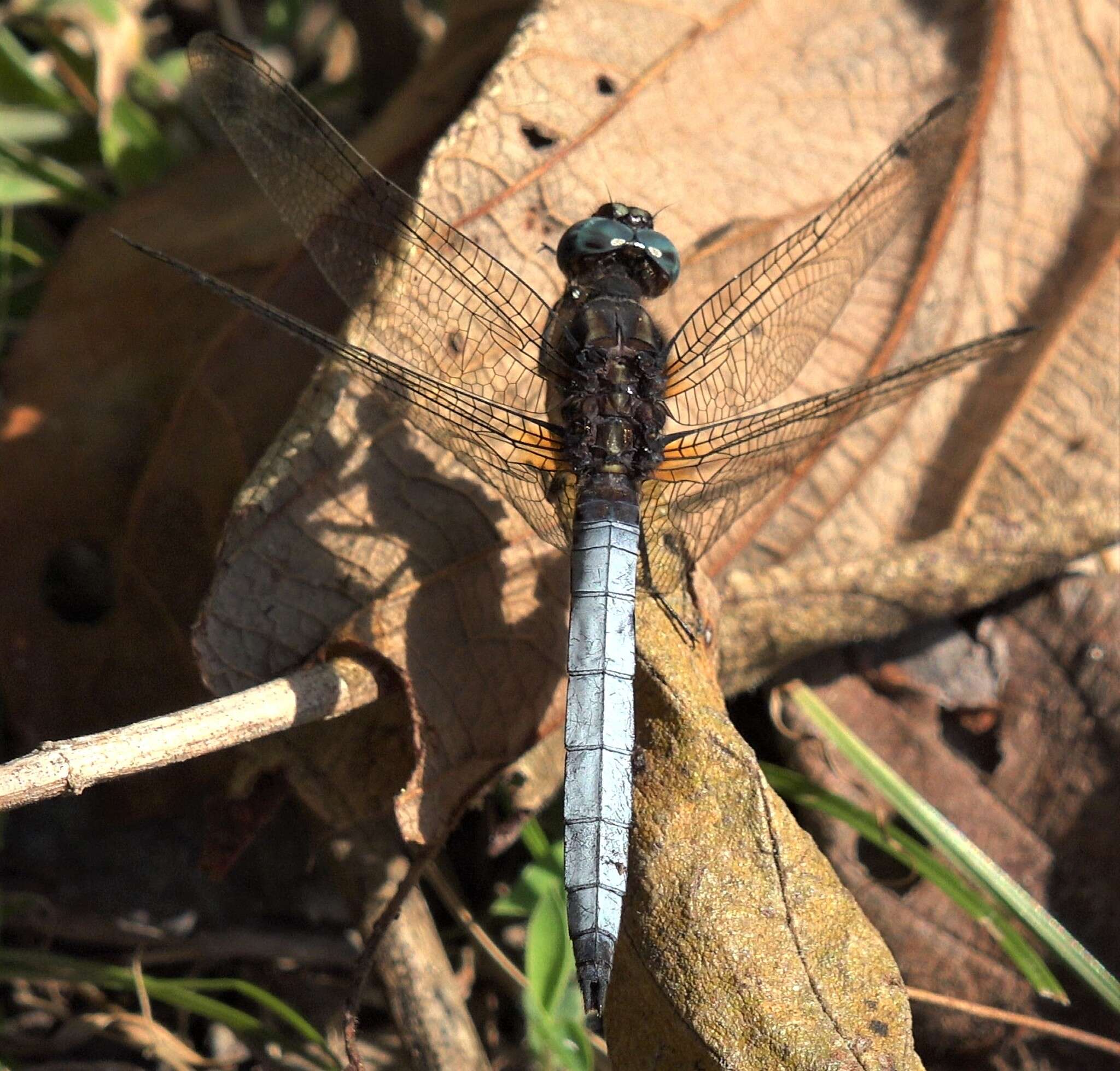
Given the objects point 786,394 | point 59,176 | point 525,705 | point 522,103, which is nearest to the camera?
point 525,705

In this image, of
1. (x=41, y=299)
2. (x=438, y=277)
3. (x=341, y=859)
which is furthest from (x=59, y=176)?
(x=341, y=859)

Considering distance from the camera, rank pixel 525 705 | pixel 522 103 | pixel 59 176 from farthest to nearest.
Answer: pixel 59 176
pixel 522 103
pixel 525 705

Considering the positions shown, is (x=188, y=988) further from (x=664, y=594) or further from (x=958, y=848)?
(x=958, y=848)

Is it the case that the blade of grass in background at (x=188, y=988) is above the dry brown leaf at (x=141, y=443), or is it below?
below

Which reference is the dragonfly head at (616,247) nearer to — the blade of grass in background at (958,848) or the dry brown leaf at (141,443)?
the dry brown leaf at (141,443)

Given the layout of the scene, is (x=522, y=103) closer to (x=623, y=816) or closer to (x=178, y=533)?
(x=178, y=533)

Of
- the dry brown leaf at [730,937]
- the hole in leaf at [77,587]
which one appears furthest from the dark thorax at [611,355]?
the hole in leaf at [77,587]

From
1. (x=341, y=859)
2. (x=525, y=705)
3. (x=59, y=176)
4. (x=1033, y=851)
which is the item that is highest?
(x=59, y=176)

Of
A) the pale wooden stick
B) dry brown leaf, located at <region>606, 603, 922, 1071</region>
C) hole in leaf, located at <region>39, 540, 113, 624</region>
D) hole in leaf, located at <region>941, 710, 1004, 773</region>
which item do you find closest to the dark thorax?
A: dry brown leaf, located at <region>606, 603, 922, 1071</region>
